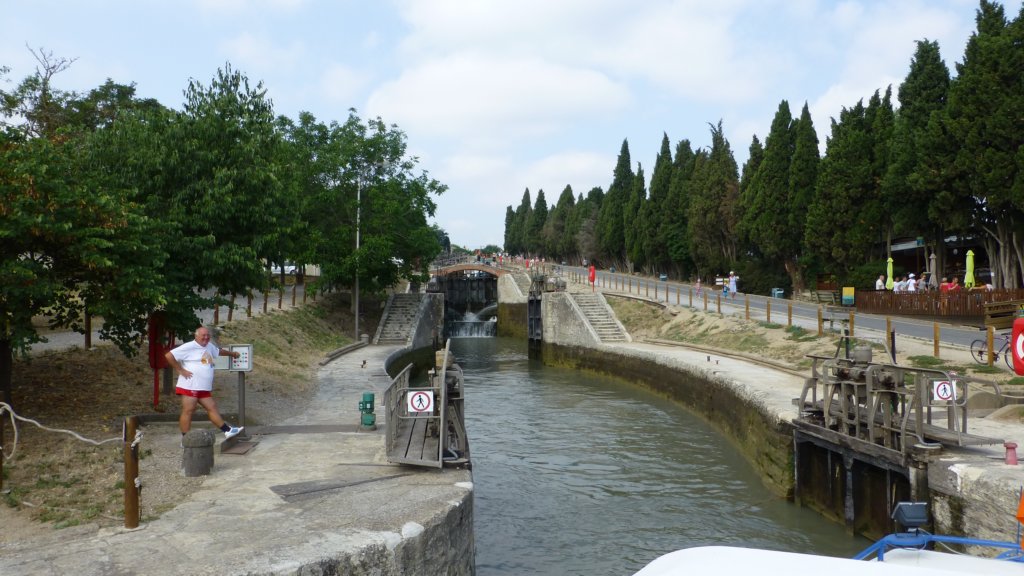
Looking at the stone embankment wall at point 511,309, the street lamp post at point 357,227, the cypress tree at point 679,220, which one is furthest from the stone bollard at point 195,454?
the cypress tree at point 679,220

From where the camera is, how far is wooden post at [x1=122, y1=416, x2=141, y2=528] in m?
6.64

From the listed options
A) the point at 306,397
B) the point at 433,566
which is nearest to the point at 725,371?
the point at 306,397

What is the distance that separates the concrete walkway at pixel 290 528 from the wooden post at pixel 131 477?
135 mm

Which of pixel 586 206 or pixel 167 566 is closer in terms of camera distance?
pixel 167 566

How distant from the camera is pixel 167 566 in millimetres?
5816

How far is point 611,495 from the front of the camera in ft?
43.3

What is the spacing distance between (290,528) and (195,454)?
102 inches

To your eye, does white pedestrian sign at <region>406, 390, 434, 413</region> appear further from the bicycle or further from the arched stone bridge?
the arched stone bridge

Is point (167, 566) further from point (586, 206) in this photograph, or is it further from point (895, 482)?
point (586, 206)

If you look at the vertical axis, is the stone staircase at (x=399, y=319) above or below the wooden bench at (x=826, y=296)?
below

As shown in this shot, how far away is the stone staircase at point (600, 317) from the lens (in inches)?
1300

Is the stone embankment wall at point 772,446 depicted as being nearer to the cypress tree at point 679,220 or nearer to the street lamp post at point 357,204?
the street lamp post at point 357,204

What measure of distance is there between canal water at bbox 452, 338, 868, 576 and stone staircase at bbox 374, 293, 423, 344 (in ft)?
39.6

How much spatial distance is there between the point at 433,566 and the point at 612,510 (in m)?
6.09
